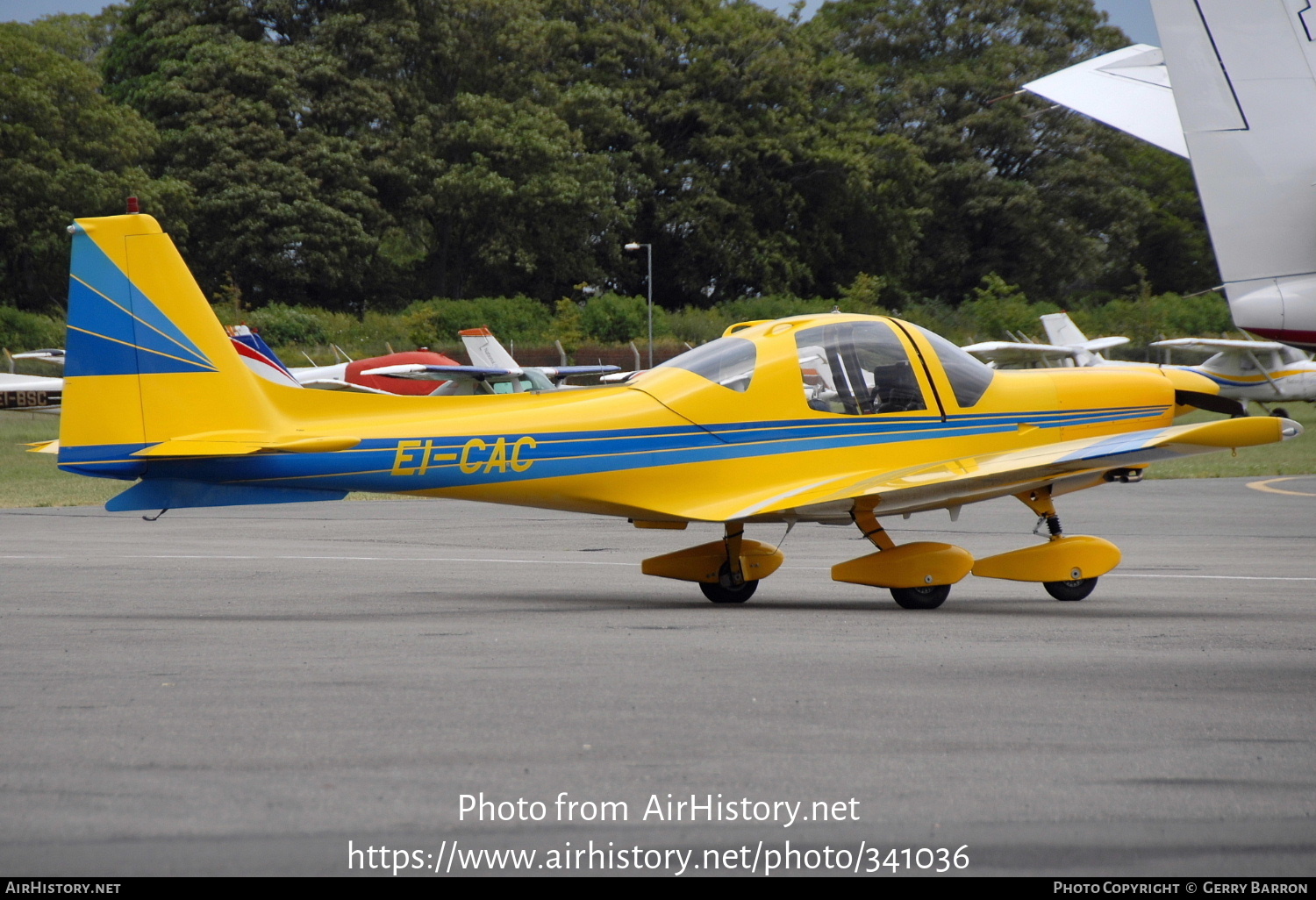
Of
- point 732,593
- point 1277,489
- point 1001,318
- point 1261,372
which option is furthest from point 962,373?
point 1001,318

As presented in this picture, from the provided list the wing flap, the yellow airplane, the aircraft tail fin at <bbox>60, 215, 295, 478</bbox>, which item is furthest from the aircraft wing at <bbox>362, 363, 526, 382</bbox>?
the wing flap

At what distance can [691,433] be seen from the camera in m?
9.80

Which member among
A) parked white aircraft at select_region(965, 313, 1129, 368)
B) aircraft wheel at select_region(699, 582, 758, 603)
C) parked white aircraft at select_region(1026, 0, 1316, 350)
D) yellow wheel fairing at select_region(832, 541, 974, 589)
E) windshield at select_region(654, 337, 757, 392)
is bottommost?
parked white aircraft at select_region(965, 313, 1129, 368)

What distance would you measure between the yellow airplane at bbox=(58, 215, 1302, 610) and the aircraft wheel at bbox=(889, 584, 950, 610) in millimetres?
13

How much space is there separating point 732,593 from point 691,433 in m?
1.33

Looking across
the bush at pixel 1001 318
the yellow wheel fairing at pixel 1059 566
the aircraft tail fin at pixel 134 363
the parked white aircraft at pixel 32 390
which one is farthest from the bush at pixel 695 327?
the aircraft tail fin at pixel 134 363

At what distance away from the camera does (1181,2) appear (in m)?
10.4

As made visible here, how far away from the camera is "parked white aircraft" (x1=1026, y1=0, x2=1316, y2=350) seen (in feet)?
34.7

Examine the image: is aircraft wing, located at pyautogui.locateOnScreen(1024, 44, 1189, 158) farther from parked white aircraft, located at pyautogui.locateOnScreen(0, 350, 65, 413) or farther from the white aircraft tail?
parked white aircraft, located at pyautogui.locateOnScreen(0, 350, 65, 413)

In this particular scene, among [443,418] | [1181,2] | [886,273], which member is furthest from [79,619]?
[886,273]

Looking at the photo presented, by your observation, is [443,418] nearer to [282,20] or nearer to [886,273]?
[282,20]

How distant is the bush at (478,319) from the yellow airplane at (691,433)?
5230cm

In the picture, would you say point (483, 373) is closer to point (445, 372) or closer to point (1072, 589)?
point (445, 372)

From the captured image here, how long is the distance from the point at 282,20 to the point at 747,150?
2411 cm
